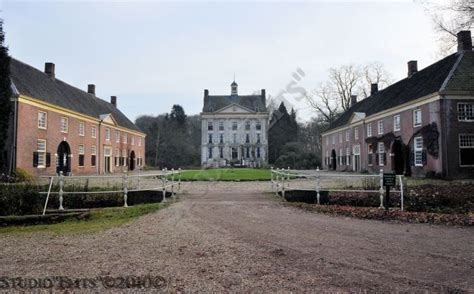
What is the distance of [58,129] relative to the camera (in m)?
32.6

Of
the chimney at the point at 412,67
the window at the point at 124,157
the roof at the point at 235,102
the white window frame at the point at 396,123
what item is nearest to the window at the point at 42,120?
the window at the point at 124,157

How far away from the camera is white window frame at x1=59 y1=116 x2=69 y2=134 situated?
33.4 metres

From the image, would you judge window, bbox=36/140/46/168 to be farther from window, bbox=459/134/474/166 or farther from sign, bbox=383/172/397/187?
window, bbox=459/134/474/166

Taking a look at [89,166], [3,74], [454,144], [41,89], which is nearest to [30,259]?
[3,74]

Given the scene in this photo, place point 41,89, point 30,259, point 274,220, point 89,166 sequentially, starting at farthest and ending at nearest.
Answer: point 89,166 → point 41,89 → point 274,220 → point 30,259

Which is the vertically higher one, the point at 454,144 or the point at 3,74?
the point at 3,74

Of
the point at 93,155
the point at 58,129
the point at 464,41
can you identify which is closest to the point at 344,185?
the point at 464,41

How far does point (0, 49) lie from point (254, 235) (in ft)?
62.0

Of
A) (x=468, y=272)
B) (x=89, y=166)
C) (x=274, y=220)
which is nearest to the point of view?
(x=468, y=272)

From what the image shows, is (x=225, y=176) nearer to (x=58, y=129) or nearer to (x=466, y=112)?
(x=58, y=129)

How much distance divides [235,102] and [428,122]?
50053 mm

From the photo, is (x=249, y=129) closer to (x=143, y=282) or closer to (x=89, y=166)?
(x=89, y=166)

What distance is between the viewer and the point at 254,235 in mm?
7863

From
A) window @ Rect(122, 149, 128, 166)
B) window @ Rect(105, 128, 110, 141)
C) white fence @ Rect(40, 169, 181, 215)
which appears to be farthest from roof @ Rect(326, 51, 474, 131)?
window @ Rect(122, 149, 128, 166)
